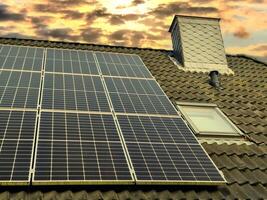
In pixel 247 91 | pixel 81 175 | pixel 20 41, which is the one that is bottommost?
pixel 81 175

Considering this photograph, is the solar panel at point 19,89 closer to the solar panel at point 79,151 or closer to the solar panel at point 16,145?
the solar panel at point 16,145

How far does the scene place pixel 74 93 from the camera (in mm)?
10977

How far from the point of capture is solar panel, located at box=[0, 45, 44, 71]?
41.2ft

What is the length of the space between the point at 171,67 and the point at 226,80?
94.4 inches

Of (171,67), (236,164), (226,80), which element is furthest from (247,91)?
(236,164)

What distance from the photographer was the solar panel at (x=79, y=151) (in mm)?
7570

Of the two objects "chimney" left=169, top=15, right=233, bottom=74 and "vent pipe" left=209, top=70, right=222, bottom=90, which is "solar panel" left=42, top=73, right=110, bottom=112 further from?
"chimney" left=169, top=15, right=233, bottom=74

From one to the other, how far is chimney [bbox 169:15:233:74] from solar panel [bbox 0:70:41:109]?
7210 millimetres

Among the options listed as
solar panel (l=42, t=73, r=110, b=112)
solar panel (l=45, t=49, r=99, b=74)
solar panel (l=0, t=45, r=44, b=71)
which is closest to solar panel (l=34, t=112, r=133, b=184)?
solar panel (l=42, t=73, r=110, b=112)

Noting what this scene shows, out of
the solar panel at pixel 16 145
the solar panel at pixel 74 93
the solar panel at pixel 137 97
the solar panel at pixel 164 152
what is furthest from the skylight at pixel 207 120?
the solar panel at pixel 16 145

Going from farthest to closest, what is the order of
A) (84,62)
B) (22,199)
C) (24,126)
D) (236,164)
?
1. (84,62)
2. (236,164)
3. (24,126)
4. (22,199)

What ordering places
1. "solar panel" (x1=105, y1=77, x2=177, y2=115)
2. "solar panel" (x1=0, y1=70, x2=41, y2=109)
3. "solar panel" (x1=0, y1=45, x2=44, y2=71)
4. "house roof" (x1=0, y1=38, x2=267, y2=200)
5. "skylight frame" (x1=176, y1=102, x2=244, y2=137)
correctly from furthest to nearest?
"solar panel" (x1=0, y1=45, x2=44, y2=71)
"skylight frame" (x1=176, y1=102, x2=244, y2=137)
"solar panel" (x1=105, y1=77, x2=177, y2=115)
"solar panel" (x1=0, y1=70, x2=41, y2=109)
"house roof" (x1=0, y1=38, x2=267, y2=200)

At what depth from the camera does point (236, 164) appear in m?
9.69

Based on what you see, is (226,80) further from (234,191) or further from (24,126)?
(24,126)
